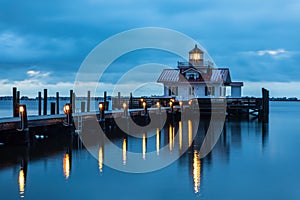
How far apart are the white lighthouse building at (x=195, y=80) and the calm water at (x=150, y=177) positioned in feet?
115

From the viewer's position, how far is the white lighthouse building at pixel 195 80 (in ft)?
188

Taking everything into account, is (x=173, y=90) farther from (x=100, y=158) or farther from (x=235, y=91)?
(x=100, y=158)

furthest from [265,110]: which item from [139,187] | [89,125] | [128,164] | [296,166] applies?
[139,187]

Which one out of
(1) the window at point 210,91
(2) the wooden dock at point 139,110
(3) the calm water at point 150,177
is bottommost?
(3) the calm water at point 150,177

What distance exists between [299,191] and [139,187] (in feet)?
15.9

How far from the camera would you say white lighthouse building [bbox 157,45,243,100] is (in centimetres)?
5722

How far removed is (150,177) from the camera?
15266 millimetres

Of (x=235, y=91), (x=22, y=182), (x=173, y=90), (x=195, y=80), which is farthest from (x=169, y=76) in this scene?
(x=22, y=182)

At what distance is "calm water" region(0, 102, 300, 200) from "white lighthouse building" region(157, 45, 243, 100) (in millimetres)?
35189

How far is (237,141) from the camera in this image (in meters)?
26.8

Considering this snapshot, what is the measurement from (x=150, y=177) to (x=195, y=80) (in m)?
42.6

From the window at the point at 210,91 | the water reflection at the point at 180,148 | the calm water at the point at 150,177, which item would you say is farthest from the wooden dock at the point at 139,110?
the window at the point at 210,91

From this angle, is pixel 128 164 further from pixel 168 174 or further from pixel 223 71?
pixel 223 71

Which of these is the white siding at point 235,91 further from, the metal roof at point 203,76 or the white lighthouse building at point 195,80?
the white lighthouse building at point 195,80
